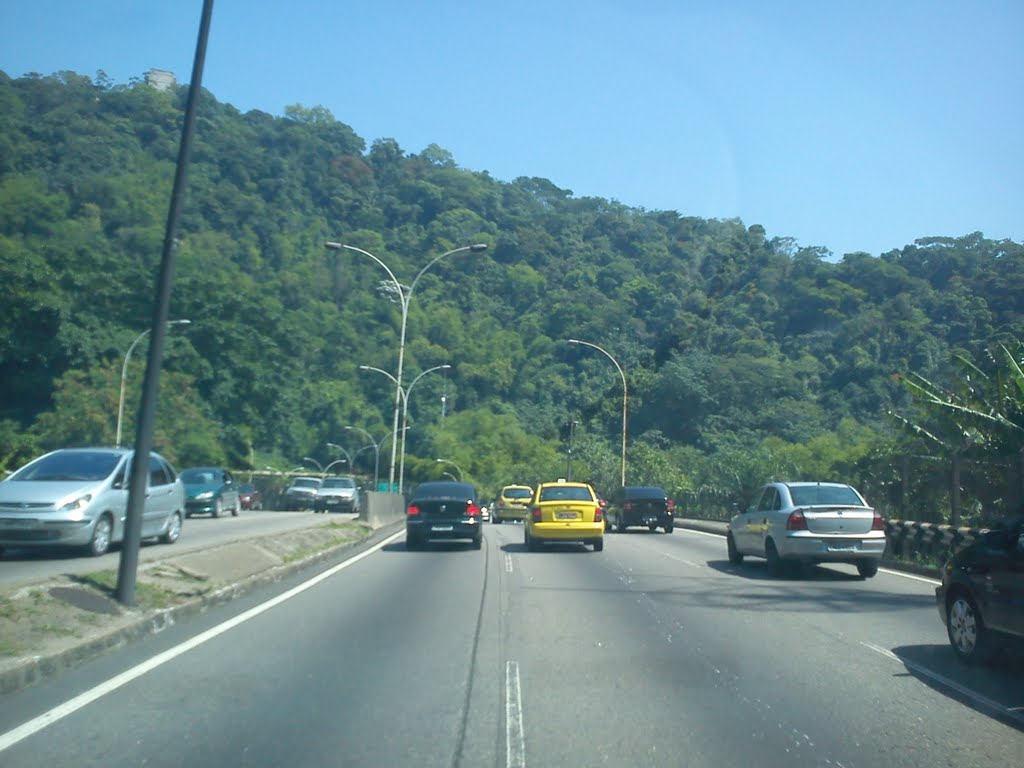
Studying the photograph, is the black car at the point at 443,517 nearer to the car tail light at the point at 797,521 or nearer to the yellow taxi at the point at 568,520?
the yellow taxi at the point at 568,520

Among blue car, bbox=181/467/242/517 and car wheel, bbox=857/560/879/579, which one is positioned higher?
blue car, bbox=181/467/242/517

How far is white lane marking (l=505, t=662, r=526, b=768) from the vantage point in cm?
627

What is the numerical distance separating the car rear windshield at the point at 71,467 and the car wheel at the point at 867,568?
12647 mm

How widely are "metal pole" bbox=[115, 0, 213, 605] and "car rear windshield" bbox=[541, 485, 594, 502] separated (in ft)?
44.7

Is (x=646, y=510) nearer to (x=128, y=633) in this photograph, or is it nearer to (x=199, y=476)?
(x=199, y=476)

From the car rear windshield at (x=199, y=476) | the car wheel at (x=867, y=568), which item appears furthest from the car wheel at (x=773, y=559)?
the car rear windshield at (x=199, y=476)

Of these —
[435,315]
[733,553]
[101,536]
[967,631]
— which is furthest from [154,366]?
[435,315]

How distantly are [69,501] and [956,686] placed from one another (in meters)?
13.0

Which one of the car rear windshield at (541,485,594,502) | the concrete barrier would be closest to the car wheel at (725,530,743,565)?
the car rear windshield at (541,485,594,502)

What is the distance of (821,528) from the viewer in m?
16.9

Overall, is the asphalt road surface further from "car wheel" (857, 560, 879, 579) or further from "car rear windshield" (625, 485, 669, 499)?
"car rear windshield" (625, 485, 669, 499)

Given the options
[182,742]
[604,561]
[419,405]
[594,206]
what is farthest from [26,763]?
[594,206]

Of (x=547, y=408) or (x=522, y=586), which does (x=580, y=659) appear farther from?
(x=547, y=408)

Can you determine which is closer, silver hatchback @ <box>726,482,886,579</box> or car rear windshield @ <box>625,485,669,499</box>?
silver hatchback @ <box>726,482,886,579</box>
